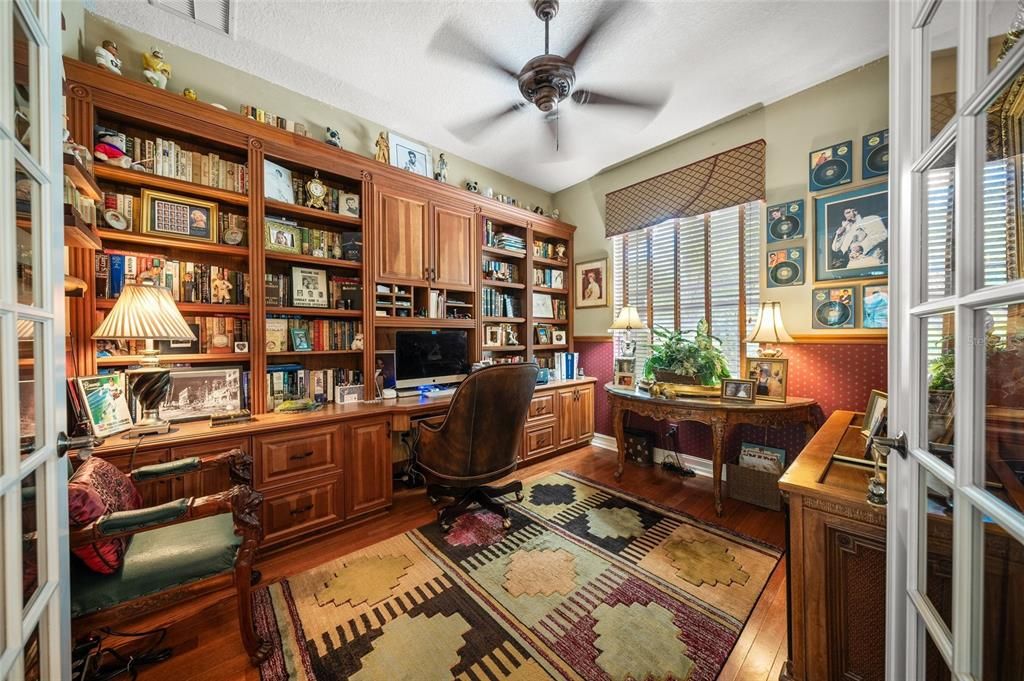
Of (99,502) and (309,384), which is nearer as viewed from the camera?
(99,502)

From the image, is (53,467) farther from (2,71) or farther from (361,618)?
(361,618)

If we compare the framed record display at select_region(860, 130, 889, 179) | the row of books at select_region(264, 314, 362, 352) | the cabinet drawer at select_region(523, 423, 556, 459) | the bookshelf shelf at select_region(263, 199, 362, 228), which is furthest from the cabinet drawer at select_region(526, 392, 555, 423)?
the framed record display at select_region(860, 130, 889, 179)

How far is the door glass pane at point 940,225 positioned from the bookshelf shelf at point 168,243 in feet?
9.34

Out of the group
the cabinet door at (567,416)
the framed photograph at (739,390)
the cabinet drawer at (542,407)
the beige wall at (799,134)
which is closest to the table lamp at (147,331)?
the cabinet drawer at (542,407)

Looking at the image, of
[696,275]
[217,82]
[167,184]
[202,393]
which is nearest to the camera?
[167,184]

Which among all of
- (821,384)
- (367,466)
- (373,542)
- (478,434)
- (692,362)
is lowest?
(373,542)

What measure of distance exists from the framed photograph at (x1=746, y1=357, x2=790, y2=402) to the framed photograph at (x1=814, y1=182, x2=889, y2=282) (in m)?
0.68

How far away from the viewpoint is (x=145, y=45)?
6.51ft

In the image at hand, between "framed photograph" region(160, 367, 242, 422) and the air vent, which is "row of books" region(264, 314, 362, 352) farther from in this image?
the air vent

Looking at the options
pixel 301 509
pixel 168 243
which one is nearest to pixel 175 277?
pixel 168 243

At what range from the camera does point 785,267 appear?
2.62 m

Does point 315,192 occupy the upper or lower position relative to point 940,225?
upper

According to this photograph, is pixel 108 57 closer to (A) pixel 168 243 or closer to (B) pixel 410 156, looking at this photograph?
(A) pixel 168 243

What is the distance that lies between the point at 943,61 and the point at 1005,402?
0.68 meters
